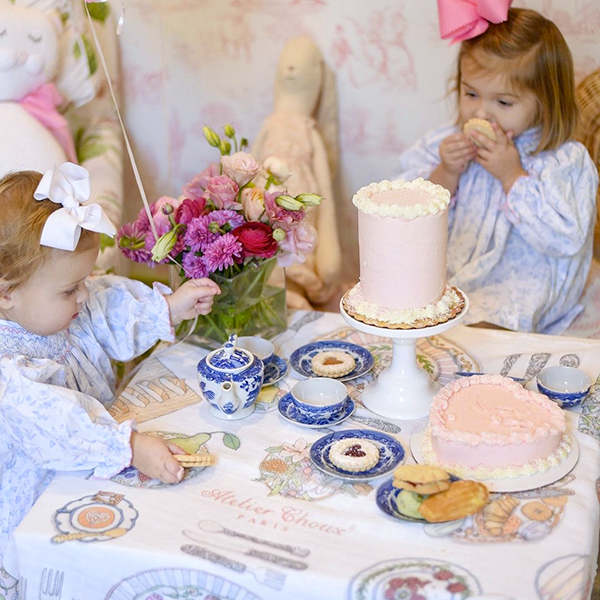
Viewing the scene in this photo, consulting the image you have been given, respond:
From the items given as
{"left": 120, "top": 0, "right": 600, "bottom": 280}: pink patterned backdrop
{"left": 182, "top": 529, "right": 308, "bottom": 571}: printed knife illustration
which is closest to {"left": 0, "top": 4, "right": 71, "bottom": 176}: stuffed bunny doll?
{"left": 120, "top": 0, "right": 600, "bottom": 280}: pink patterned backdrop

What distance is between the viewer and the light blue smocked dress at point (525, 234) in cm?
182

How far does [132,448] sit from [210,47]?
137 centimetres

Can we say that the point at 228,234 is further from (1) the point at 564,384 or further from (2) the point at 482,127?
(2) the point at 482,127

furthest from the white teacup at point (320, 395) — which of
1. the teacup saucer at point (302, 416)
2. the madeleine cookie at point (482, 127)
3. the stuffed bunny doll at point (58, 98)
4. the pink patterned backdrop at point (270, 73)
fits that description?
the pink patterned backdrop at point (270, 73)

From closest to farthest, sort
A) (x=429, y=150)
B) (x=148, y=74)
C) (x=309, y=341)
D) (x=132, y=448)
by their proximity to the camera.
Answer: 1. (x=132, y=448)
2. (x=309, y=341)
3. (x=429, y=150)
4. (x=148, y=74)

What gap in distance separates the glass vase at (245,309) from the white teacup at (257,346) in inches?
1.9

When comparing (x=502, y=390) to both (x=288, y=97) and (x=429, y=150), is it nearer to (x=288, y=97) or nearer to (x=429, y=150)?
(x=429, y=150)

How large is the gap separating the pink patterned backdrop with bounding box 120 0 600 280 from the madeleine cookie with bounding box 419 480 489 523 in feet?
4.08

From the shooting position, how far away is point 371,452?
119 cm

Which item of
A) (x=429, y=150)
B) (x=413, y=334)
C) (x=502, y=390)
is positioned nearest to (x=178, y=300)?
(x=413, y=334)

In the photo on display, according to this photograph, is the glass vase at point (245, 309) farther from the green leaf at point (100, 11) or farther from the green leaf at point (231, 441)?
the green leaf at point (100, 11)

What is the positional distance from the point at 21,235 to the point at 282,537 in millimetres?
566

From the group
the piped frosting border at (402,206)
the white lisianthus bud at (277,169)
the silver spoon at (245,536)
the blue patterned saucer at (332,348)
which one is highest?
the piped frosting border at (402,206)

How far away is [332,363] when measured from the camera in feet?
4.74
